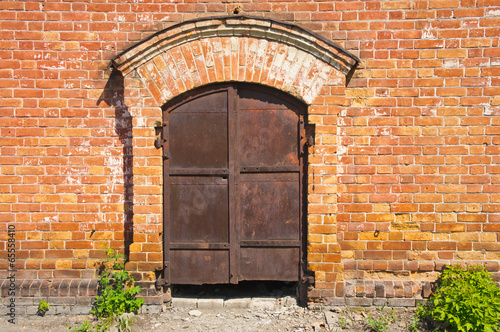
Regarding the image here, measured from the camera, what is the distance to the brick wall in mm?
3932

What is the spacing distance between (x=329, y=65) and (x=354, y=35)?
43 cm

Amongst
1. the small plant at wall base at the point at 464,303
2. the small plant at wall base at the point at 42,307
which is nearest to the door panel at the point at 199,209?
the small plant at wall base at the point at 42,307

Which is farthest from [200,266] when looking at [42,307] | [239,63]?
[239,63]

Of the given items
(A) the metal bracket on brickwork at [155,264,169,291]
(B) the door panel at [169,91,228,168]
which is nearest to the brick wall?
Answer: (A) the metal bracket on brickwork at [155,264,169,291]

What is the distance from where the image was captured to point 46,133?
160 inches

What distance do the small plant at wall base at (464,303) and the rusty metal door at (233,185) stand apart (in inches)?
55.1

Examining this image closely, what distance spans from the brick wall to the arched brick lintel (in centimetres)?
18

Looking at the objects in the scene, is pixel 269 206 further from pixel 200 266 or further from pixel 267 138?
pixel 200 266

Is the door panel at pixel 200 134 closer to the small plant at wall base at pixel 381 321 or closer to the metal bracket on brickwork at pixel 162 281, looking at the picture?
the metal bracket on brickwork at pixel 162 281

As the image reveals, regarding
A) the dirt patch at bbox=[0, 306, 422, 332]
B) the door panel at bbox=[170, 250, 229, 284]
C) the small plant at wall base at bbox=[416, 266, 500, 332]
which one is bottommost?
the dirt patch at bbox=[0, 306, 422, 332]

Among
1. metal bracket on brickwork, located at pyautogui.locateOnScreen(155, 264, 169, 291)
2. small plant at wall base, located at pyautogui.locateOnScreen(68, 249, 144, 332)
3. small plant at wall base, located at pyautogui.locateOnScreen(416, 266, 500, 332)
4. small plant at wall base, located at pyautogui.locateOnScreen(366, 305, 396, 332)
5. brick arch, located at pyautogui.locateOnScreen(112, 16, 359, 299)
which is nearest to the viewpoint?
small plant at wall base, located at pyautogui.locateOnScreen(416, 266, 500, 332)

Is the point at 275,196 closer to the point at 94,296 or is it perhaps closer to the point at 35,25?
the point at 94,296

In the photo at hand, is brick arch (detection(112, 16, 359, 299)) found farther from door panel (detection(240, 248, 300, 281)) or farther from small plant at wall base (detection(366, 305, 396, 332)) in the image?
small plant at wall base (detection(366, 305, 396, 332))

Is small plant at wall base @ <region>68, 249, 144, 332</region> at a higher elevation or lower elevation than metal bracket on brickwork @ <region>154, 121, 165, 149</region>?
lower
